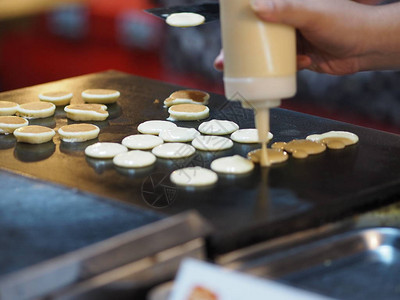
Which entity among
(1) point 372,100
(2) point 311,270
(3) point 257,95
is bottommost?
(1) point 372,100

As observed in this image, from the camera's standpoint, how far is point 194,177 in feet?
5.15

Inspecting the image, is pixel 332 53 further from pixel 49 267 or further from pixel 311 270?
pixel 49 267

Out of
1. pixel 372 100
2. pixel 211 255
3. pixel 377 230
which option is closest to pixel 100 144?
pixel 211 255

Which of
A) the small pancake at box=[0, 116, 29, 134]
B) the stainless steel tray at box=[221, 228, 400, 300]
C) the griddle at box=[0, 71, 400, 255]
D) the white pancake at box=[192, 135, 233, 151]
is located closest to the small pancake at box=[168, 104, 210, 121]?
the griddle at box=[0, 71, 400, 255]

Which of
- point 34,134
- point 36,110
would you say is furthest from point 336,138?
point 36,110

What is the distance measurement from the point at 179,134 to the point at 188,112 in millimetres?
184

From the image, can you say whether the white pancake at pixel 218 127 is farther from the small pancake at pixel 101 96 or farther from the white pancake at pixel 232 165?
the small pancake at pixel 101 96

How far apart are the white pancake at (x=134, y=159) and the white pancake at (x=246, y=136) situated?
0.27 meters

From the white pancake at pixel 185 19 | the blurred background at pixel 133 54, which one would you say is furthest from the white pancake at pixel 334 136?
the blurred background at pixel 133 54

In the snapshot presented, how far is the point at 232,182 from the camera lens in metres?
1.57

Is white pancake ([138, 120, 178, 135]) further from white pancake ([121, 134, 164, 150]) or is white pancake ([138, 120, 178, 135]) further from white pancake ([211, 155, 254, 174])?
white pancake ([211, 155, 254, 174])

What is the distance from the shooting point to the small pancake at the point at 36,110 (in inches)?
83.7

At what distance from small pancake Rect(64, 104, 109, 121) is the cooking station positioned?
0.76 ft

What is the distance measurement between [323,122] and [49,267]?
1200 mm
